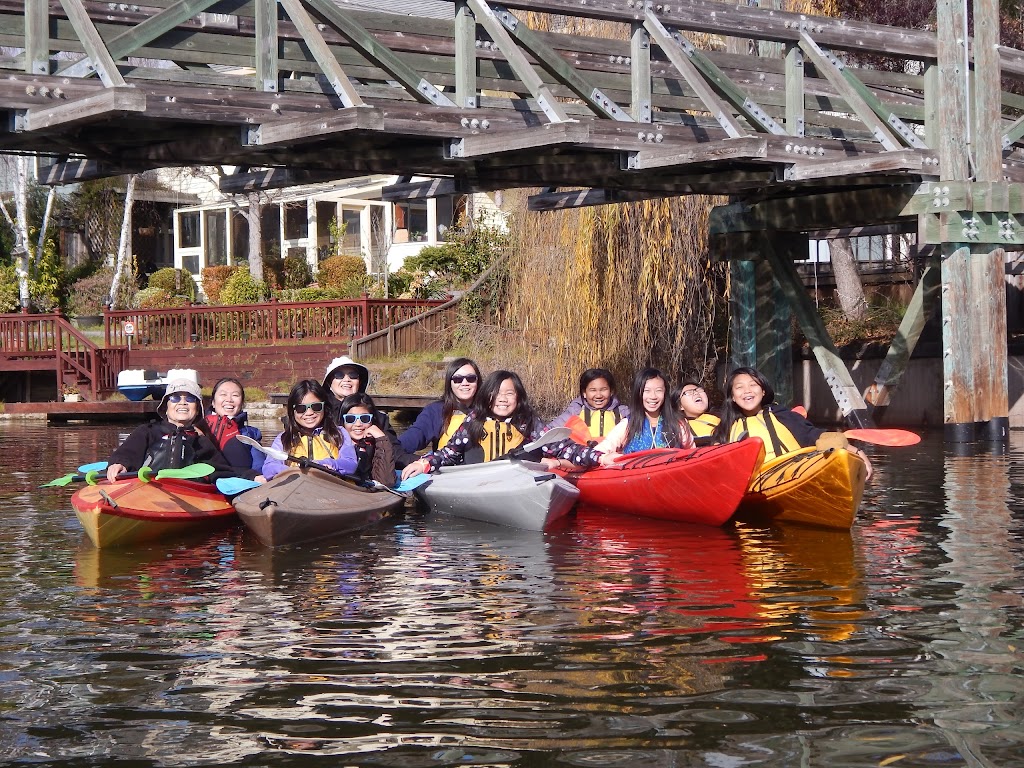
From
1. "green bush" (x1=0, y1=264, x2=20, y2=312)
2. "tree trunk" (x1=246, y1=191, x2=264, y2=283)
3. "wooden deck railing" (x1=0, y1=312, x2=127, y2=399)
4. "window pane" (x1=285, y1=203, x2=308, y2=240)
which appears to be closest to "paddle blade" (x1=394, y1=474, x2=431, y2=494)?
"wooden deck railing" (x1=0, y1=312, x2=127, y2=399)

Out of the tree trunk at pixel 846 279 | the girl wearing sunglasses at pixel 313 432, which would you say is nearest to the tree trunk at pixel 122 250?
the tree trunk at pixel 846 279

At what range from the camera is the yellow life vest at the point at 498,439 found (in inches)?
439

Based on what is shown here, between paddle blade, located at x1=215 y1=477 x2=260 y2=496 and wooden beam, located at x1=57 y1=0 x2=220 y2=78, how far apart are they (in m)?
2.97

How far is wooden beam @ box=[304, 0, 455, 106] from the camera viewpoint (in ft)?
35.0

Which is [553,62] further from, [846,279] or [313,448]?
[846,279]

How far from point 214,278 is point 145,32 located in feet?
89.1

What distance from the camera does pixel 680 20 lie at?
12375mm

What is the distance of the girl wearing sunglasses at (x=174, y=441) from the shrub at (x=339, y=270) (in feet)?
78.3

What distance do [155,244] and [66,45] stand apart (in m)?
30.9

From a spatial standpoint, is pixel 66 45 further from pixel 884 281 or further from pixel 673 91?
pixel 884 281

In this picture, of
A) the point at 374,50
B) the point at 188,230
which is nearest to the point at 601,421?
the point at 374,50

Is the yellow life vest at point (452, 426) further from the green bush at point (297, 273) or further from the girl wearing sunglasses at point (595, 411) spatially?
Answer: the green bush at point (297, 273)

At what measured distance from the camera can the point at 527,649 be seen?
6.18 m

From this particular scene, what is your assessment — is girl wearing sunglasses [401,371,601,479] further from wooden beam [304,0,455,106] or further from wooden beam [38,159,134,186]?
wooden beam [38,159,134,186]
